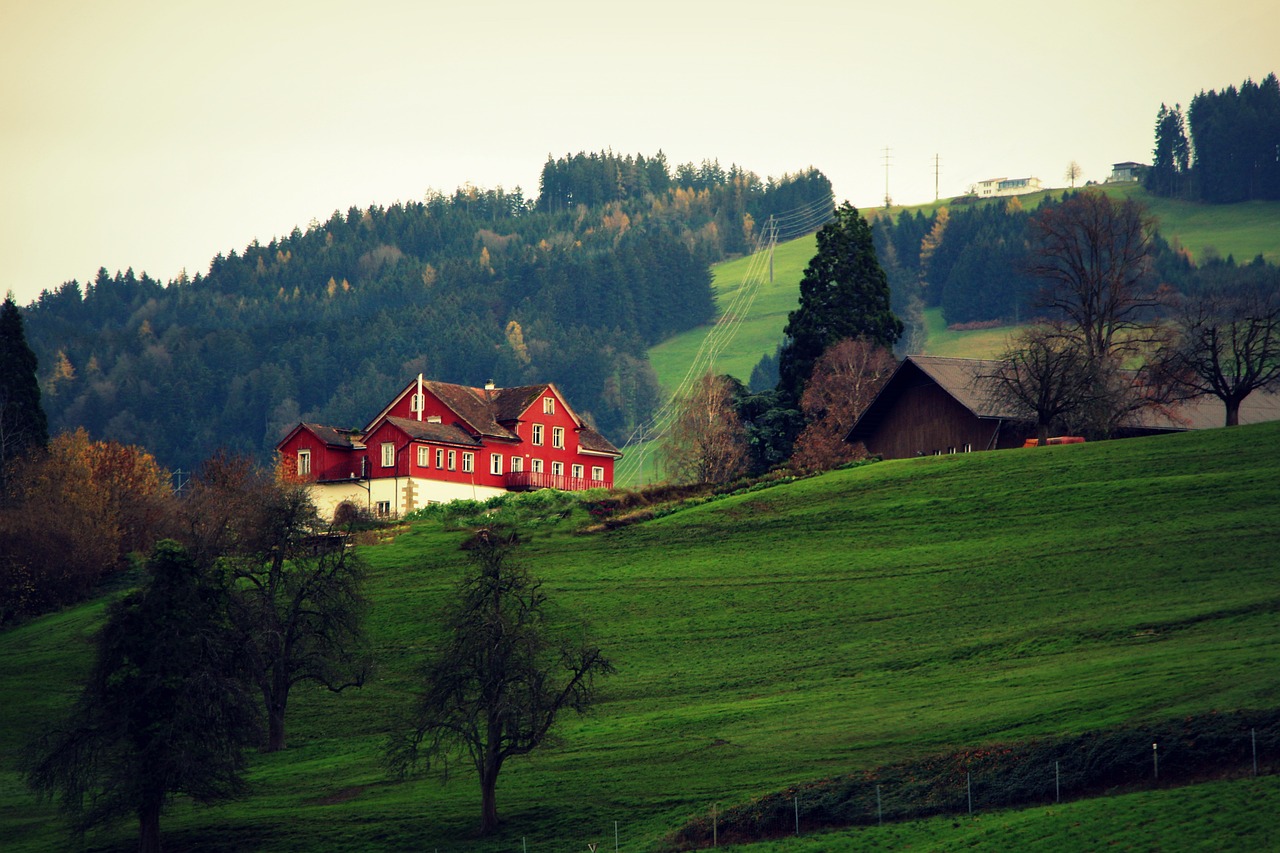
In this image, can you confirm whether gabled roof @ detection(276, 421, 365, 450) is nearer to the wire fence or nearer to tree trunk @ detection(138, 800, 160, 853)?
tree trunk @ detection(138, 800, 160, 853)

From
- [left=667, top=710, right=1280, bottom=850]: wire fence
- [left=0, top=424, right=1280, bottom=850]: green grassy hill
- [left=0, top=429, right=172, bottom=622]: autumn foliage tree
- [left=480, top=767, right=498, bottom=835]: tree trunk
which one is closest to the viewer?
[left=667, top=710, right=1280, bottom=850]: wire fence

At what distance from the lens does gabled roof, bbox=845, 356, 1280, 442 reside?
91.3m

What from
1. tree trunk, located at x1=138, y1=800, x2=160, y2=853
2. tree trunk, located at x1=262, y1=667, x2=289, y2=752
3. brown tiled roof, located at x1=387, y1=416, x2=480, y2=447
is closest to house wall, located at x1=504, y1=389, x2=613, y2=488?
brown tiled roof, located at x1=387, y1=416, x2=480, y2=447

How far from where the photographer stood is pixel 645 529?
8125 cm

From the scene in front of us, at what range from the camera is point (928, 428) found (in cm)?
9400

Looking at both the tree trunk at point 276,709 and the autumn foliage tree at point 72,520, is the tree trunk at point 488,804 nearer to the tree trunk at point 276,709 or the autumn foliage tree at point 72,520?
the tree trunk at point 276,709

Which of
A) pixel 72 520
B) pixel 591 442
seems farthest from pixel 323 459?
pixel 591 442

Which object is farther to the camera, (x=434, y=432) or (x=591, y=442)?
(x=591, y=442)

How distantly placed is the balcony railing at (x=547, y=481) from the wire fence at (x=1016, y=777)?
2612 inches

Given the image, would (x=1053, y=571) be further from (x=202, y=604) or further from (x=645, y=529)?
(x=202, y=604)

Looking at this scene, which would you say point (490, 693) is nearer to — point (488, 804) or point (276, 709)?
point (488, 804)

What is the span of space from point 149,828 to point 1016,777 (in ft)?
90.5

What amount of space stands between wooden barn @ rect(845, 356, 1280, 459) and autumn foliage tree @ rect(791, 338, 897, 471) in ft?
8.81

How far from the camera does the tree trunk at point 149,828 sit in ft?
157
